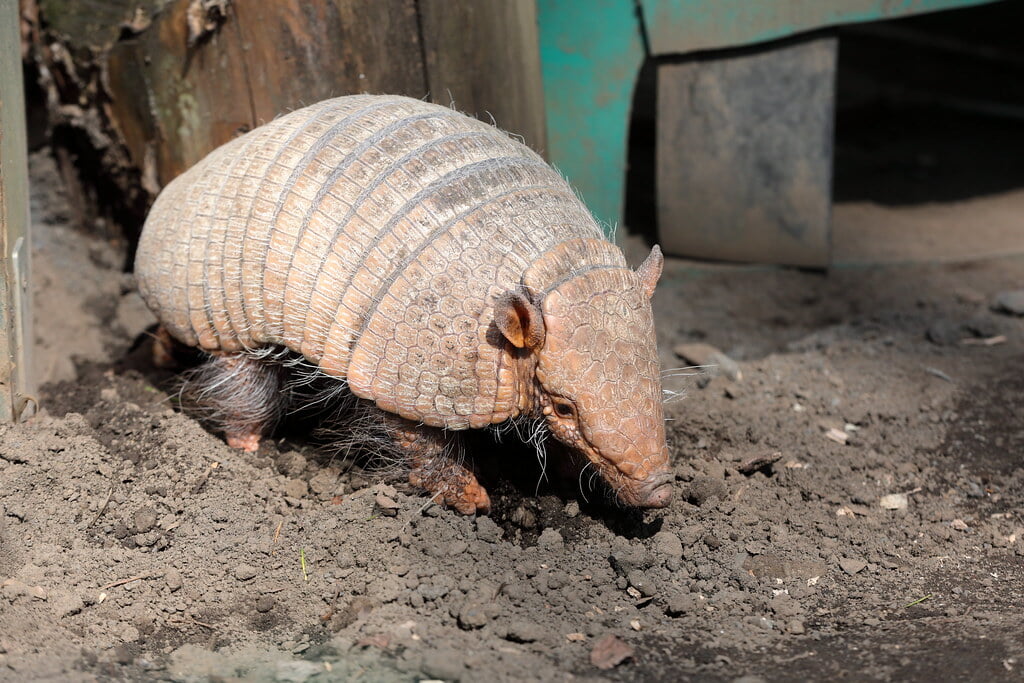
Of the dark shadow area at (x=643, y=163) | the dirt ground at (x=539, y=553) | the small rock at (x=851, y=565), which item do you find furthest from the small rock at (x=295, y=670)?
the dark shadow area at (x=643, y=163)

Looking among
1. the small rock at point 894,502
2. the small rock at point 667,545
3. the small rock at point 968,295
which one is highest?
the small rock at point 667,545

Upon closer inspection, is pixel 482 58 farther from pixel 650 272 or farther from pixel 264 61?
pixel 650 272

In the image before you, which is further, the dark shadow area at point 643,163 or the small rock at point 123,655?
the dark shadow area at point 643,163

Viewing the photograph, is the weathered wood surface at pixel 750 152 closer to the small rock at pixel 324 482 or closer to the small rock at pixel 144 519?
the small rock at pixel 324 482

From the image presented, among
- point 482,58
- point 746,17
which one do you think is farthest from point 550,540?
point 746,17

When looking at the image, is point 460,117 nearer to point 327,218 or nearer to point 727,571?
point 327,218

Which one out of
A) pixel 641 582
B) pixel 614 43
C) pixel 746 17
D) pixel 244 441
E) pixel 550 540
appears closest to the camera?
pixel 641 582

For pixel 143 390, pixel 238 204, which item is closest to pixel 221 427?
pixel 143 390
